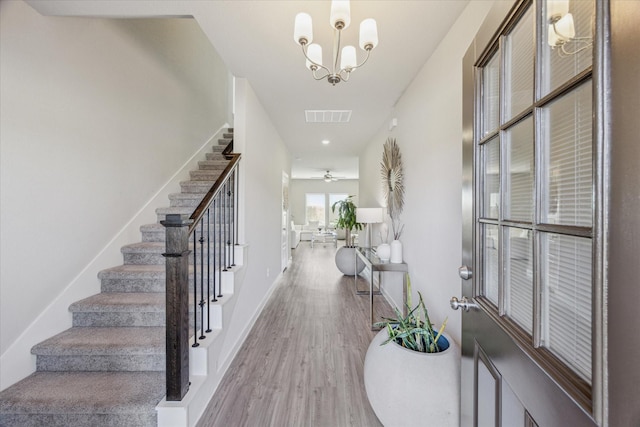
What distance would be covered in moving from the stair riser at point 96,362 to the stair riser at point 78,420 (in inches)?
11.4

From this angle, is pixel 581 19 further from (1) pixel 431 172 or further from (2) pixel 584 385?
(1) pixel 431 172

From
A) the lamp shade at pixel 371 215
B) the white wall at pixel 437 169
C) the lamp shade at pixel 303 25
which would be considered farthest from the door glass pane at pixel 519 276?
the lamp shade at pixel 371 215

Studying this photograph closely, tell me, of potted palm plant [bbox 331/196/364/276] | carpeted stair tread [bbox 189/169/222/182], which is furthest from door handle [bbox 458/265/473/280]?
potted palm plant [bbox 331/196/364/276]

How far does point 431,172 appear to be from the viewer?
7.20 ft

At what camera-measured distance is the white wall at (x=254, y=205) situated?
8.61ft

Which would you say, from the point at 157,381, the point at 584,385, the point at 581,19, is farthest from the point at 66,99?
the point at 584,385

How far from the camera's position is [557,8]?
619 mm

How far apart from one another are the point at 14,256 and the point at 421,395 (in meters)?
2.47

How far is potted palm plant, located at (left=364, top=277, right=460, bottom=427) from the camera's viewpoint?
51.0 inches

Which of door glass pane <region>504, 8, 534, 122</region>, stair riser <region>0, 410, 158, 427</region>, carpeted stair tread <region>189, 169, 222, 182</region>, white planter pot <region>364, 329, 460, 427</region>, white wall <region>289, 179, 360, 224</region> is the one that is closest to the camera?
door glass pane <region>504, 8, 534, 122</region>

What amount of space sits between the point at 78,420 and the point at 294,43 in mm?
2779

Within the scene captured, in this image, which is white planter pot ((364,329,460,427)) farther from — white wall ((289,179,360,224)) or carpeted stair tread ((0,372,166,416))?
white wall ((289,179,360,224))

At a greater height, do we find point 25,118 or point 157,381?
point 25,118

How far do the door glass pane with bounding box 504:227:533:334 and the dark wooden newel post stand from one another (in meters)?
1.52
